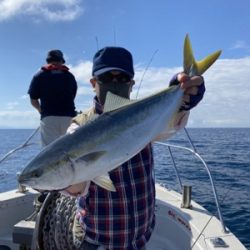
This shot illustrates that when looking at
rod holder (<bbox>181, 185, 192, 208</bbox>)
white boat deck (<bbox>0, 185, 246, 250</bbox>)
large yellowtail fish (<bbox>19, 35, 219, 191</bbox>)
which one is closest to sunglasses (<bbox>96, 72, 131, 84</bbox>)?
large yellowtail fish (<bbox>19, 35, 219, 191</bbox>)

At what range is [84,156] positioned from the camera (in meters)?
2.09

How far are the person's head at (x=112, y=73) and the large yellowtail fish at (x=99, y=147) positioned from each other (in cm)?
22

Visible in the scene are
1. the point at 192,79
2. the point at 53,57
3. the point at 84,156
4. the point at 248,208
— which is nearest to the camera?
the point at 84,156

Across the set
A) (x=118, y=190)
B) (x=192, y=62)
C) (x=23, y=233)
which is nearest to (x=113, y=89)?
(x=192, y=62)

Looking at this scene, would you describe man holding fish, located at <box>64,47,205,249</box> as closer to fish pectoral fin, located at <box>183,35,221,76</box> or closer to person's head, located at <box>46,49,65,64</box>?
fish pectoral fin, located at <box>183,35,221,76</box>

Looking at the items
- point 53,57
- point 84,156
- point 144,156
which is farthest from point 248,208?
point 84,156

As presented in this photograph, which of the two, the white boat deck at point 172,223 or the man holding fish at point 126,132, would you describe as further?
the white boat deck at point 172,223

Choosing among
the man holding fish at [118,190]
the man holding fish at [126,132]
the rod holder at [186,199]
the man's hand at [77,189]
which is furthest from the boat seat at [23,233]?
the man's hand at [77,189]

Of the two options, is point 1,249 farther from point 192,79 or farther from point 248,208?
point 248,208

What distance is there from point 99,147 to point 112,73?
2.22 feet

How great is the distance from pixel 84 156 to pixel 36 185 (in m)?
0.32

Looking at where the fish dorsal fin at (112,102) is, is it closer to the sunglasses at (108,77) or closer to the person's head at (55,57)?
the sunglasses at (108,77)

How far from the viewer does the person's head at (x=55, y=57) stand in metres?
5.91

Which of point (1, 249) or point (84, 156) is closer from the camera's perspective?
point (84, 156)
